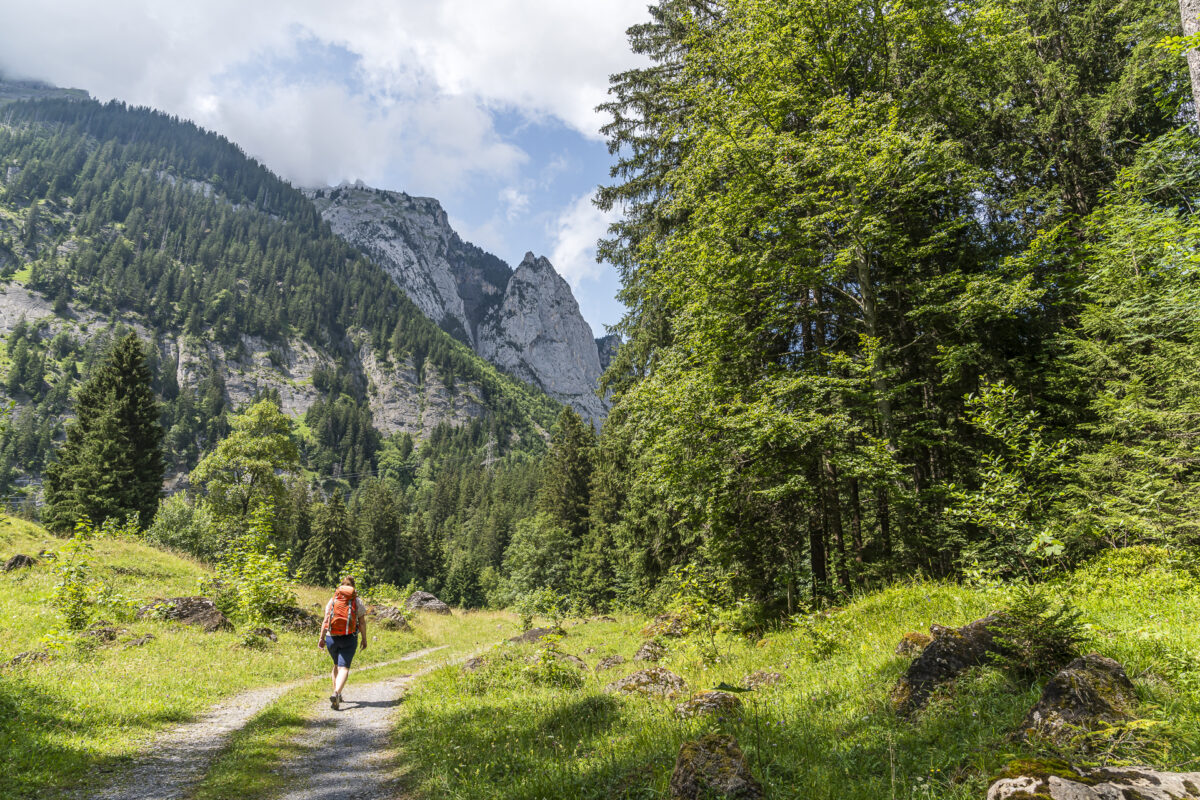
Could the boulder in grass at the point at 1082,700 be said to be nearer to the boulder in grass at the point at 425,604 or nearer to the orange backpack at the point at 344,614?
the orange backpack at the point at 344,614

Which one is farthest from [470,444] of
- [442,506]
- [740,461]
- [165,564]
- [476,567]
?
[740,461]

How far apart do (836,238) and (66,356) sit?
7519 inches

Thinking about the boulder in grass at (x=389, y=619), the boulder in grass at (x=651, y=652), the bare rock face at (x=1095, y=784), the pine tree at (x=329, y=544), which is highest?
the bare rock face at (x=1095, y=784)

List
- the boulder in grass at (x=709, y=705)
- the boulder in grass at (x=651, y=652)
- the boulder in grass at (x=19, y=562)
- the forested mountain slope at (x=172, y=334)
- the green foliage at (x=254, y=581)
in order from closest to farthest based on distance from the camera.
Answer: the boulder in grass at (x=709, y=705)
the boulder in grass at (x=651, y=652)
the boulder in grass at (x=19, y=562)
the green foliage at (x=254, y=581)
the forested mountain slope at (x=172, y=334)

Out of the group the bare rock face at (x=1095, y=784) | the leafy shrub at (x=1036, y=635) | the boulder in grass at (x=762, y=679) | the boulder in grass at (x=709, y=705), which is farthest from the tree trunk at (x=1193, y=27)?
the boulder in grass at (x=709, y=705)

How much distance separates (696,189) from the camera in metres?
14.2

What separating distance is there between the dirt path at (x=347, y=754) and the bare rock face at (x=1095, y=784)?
206 inches

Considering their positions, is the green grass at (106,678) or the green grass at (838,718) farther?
the green grass at (106,678)

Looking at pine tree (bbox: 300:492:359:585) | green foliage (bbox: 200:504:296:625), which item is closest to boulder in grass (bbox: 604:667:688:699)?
green foliage (bbox: 200:504:296:625)

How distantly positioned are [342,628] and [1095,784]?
10327mm

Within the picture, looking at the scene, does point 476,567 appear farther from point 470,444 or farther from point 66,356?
point 66,356

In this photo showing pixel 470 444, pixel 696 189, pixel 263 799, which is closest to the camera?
pixel 263 799

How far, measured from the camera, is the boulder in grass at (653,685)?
283 inches

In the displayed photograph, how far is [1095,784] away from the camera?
2.47 m
